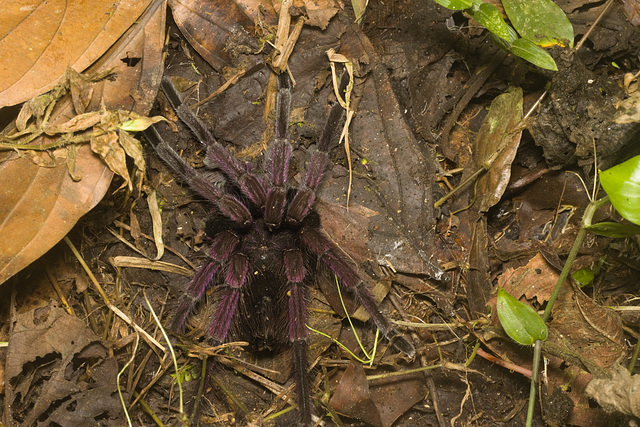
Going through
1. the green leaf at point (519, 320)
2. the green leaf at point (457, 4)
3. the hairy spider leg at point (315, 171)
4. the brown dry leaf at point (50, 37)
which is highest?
the brown dry leaf at point (50, 37)

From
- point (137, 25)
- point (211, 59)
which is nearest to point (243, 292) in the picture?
point (211, 59)

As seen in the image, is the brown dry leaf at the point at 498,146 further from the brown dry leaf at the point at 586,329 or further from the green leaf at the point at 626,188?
the green leaf at the point at 626,188

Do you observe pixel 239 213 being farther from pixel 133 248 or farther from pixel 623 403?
pixel 623 403

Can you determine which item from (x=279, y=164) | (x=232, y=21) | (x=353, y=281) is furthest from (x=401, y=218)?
(x=232, y=21)

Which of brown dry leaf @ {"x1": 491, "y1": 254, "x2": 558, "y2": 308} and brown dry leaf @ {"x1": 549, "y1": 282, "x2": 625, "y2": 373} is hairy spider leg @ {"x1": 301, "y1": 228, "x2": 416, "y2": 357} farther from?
brown dry leaf @ {"x1": 549, "y1": 282, "x2": 625, "y2": 373}

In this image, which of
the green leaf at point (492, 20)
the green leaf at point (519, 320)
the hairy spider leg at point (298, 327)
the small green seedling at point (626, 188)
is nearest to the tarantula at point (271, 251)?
the hairy spider leg at point (298, 327)

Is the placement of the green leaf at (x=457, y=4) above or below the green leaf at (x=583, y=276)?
above

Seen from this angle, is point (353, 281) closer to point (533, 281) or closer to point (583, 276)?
point (533, 281)

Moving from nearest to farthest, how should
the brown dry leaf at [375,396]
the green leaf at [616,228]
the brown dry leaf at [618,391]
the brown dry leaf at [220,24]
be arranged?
the brown dry leaf at [618,391] → the green leaf at [616,228] → the brown dry leaf at [375,396] → the brown dry leaf at [220,24]
